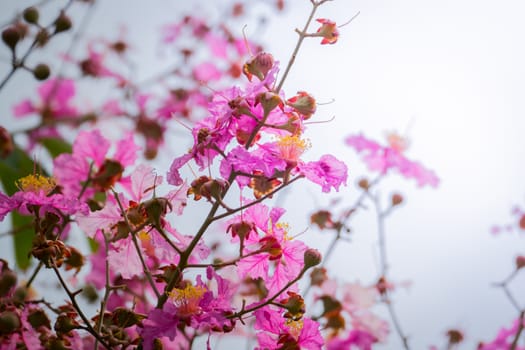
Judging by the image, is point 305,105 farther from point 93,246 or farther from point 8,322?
point 93,246

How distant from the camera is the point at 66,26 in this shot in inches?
54.2

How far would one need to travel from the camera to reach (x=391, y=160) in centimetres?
183

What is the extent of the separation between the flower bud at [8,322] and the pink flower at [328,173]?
1.39ft

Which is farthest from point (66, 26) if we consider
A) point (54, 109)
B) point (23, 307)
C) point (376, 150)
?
point (54, 109)

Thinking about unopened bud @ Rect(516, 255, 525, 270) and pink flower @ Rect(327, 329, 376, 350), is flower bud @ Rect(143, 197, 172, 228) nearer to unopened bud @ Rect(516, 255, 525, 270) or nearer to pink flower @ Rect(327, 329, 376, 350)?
pink flower @ Rect(327, 329, 376, 350)

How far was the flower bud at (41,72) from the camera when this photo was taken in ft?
4.20

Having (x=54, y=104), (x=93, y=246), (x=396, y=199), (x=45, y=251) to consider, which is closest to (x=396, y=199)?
(x=396, y=199)

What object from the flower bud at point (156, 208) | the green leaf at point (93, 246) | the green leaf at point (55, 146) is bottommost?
the flower bud at point (156, 208)

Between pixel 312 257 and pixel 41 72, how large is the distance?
30.7 inches

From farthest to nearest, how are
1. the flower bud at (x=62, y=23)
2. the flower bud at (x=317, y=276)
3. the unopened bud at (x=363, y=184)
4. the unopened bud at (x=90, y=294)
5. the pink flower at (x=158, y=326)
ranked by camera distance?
1. the unopened bud at (x=363, y=184)
2. the unopened bud at (x=90, y=294)
3. the flower bud at (x=62, y=23)
4. the flower bud at (x=317, y=276)
5. the pink flower at (x=158, y=326)

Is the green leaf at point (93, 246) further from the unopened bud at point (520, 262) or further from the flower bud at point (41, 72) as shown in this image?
the unopened bud at point (520, 262)

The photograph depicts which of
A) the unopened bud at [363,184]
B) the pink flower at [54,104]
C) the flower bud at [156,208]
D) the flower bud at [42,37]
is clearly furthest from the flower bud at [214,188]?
the pink flower at [54,104]

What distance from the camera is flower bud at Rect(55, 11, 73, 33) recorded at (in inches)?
53.9

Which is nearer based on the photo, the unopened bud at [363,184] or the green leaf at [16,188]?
the green leaf at [16,188]
